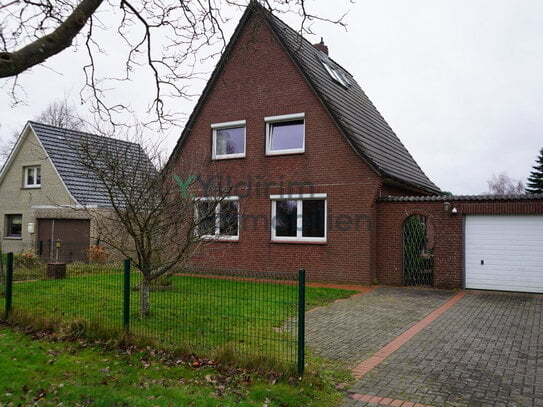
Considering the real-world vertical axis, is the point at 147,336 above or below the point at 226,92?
below

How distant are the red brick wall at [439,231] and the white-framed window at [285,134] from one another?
344cm

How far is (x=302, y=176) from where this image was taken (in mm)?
15367

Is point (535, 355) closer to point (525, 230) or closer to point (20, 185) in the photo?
point (525, 230)

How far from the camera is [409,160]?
20.5 meters

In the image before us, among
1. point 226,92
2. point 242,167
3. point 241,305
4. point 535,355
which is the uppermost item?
point 226,92

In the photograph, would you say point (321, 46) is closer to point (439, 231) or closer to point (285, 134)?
point (285, 134)

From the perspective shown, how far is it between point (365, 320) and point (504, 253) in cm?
618

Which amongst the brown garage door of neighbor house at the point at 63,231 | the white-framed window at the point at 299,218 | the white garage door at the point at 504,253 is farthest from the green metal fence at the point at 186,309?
the brown garage door of neighbor house at the point at 63,231

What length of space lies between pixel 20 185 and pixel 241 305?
919 inches

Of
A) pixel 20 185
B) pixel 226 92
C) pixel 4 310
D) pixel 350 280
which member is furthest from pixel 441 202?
pixel 20 185

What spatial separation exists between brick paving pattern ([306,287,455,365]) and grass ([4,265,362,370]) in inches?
43.7

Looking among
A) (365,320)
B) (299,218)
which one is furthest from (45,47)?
(299,218)

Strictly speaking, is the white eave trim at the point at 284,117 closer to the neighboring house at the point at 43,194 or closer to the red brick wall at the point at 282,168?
the red brick wall at the point at 282,168

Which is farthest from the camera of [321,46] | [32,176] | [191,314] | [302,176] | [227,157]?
[32,176]
